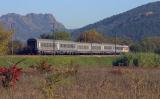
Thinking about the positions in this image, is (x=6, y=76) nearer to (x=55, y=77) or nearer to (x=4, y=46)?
(x=55, y=77)

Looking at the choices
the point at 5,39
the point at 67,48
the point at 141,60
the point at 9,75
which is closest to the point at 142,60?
the point at 141,60

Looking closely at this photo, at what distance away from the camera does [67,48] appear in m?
86.9

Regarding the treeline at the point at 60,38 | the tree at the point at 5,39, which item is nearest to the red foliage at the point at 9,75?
the treeline at the point at 60,38

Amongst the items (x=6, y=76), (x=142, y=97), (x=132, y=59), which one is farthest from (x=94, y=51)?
(x=142, y=97)

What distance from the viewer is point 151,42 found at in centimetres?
12888

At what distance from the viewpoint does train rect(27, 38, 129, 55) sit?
7906 centimetres

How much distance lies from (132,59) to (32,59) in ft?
40.7

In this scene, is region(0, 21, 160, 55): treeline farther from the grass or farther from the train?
the grass

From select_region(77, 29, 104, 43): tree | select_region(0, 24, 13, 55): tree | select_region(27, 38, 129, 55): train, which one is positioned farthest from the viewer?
select_region(77, 29, 104, 43): tree

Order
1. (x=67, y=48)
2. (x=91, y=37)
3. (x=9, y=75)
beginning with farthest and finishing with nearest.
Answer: (x=91, y=37), (x=67, y=48), (x=9, y=75)

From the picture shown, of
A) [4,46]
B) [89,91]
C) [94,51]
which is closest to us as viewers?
[89,91]

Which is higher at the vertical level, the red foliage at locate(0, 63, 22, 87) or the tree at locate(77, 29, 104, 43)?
the tree at locate(77, 29, 104, 43)

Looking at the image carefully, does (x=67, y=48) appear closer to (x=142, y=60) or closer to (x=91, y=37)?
(x=142, y=60)

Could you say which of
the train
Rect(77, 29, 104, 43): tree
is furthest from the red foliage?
Rect(77, 29, 104, 43): tree
